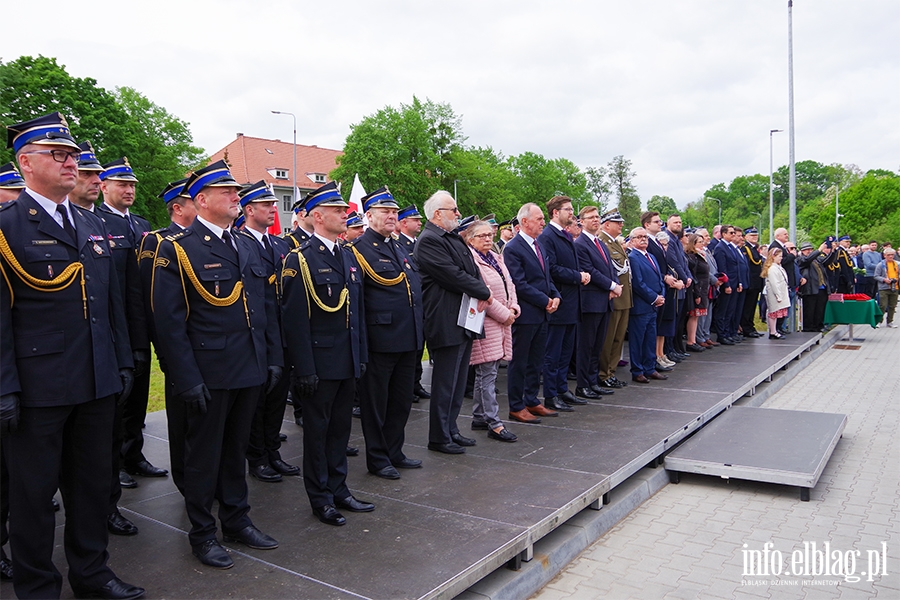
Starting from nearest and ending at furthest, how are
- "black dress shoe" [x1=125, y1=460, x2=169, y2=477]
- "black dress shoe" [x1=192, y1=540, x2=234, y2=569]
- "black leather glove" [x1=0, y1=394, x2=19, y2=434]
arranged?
"black leather glove" [x1=0, y1=394, x2=19, y2=434]
"black dress shoe" [x1=192, y1=540, x2=234, y2=569]
"black dress shoe" [x1=125, y1=460, x2=169, y2=477]

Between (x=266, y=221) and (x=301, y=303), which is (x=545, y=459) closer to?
(x=301, y=303)

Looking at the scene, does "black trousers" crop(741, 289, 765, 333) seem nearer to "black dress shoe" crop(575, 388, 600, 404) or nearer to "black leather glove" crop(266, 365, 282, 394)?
"black dress shoe" crop(575, 388, 600, 404)

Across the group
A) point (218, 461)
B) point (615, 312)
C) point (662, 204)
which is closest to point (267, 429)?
point (218, 461)

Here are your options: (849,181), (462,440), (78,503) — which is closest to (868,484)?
(462,440)

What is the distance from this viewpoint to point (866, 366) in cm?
1157

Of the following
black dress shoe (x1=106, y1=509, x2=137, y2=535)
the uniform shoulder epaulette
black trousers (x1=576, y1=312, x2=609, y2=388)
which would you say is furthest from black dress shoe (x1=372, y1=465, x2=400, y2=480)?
black trousers (x1=576, y1=312, x2=609, y2=388)

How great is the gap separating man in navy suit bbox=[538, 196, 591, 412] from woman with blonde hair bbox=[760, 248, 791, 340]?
7216 mm

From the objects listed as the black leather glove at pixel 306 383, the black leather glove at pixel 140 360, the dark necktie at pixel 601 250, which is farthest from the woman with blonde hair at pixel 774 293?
the black leather glove at pixel 140 360

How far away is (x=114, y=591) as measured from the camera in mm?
3143

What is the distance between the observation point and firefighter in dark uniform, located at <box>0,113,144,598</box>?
2.92 metres

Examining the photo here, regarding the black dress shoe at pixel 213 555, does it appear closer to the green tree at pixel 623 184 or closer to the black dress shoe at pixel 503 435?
the black dress shoe at pixel 503 435

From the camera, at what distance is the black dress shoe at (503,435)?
5964 mm

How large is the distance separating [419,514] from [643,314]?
5334 millimetres

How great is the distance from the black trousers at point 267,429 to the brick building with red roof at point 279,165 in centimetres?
5284
